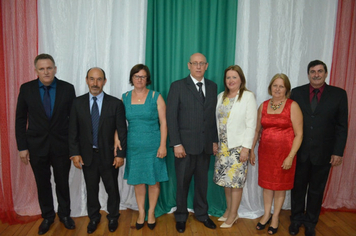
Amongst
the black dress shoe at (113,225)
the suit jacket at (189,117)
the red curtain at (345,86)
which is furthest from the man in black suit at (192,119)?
the red curtain at (345,86)

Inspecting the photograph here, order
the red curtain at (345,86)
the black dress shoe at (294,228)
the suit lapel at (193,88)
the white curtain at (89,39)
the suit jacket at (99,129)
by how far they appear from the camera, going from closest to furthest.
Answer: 1. the suit jacket at (99,129)
2. the suit lapel at (193,88)
3. the black dress shoe at (294,228)
4. the white curtain at (89,39)
5. the red curtain at (345,86)

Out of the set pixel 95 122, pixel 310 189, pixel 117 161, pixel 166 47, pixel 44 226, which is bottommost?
pixel 44 226

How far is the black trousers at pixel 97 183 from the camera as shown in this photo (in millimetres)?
2432

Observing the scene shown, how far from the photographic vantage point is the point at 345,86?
9.92 feet

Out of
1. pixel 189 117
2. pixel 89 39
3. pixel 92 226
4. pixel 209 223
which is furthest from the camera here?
pixel 89 39

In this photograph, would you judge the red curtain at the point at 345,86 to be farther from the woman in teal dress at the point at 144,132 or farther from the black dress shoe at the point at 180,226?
the woman in teal dress at the point at 144,132

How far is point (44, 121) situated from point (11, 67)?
866 millimetres

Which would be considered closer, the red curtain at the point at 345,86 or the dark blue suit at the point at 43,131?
the dark blue suit at the point at 43,131

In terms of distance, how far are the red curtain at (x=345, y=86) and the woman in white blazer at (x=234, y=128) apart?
4.32 feet

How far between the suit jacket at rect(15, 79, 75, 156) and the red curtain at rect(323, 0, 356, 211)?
2.99 meters

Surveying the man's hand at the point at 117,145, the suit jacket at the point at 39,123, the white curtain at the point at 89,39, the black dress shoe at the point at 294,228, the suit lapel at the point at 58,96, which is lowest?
the black dress shoe at the point at 294,228

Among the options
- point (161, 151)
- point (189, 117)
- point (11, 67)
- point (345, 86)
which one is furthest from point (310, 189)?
point (11, 67)

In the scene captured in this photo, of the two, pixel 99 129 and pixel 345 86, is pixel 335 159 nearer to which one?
pixel 345 86

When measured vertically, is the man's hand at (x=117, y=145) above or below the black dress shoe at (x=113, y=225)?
above
